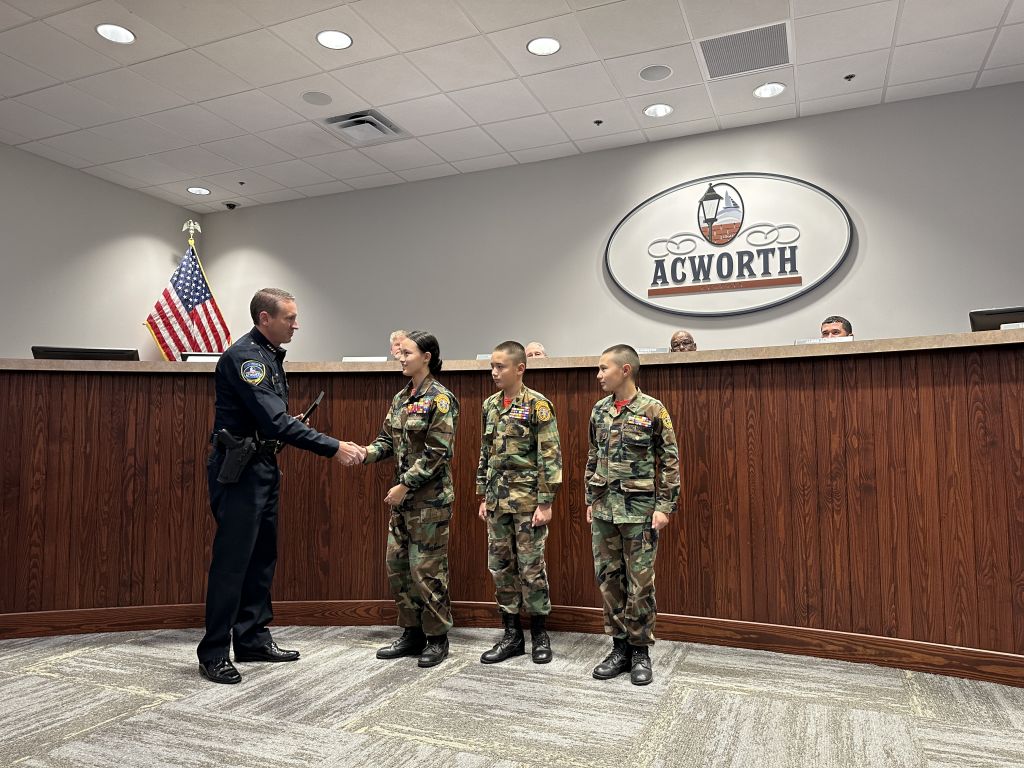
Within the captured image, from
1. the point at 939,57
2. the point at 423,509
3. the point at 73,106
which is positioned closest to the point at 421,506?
the point at 423,509

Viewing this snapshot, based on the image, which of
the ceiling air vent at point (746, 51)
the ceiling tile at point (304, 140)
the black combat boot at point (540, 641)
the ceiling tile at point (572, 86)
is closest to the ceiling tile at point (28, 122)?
the ceiling tile at point (304, 140)

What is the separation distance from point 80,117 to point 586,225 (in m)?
4.29

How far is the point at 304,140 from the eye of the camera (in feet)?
20.2

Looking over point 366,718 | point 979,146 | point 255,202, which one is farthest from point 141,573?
point 979,146

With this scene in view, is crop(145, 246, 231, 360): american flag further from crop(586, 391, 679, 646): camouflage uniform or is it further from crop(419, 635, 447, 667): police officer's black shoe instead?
crop(586, 391, 679, 646): camouflage uniform

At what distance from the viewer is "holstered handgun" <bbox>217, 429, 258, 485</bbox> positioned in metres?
2.87

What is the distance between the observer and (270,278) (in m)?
7.72

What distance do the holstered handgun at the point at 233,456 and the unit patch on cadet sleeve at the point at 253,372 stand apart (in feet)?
0.78

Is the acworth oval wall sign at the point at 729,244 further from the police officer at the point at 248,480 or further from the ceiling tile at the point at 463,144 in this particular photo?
the police officer at the point at 248,480

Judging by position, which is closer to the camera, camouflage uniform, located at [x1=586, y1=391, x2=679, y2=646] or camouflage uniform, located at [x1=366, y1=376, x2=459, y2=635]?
camouflage uniform, located at [x1=586, y1=391, x2=679, y2=646]

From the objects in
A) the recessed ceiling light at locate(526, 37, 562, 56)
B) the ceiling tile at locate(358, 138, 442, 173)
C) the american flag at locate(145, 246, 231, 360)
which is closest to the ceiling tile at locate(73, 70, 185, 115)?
the american flag at locate(145, 246, 231, 360)

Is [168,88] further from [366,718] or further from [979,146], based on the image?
[979,146]

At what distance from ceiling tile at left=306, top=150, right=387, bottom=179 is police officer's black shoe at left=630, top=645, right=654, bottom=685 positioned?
515 cm

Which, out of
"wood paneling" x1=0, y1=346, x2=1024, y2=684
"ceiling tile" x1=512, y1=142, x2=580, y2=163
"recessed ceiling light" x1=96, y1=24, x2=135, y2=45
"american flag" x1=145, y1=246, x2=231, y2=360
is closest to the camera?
"wood paneling" x1=0, y1=346, x2=1024, y2=684
